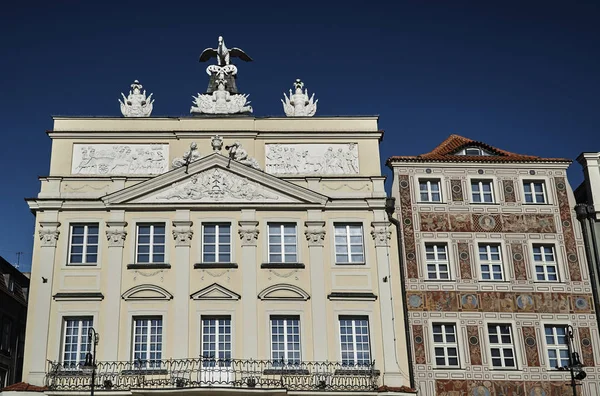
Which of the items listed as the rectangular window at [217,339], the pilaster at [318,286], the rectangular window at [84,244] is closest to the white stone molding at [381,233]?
the pilaster at [318,286]

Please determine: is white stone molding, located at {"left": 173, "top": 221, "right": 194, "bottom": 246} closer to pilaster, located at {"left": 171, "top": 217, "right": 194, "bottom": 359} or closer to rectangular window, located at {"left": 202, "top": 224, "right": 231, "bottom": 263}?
pilaster, located at {"left": 171, "top": 217, "right": 194, "bottom": 359}

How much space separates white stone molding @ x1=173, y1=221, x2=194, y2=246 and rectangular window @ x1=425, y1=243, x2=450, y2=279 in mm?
9289

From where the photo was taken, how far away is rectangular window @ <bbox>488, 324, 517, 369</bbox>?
1209 inches

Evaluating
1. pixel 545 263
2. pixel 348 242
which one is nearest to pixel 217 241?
pixel 348 242

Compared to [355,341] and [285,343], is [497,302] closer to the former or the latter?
[355,341]

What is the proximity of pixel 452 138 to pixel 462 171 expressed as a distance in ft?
9.81

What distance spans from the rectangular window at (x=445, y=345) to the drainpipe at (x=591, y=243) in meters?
5.66

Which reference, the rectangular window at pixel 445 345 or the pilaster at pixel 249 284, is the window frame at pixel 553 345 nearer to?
the rectangular window at pixel 445 345

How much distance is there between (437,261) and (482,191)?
3739 mm

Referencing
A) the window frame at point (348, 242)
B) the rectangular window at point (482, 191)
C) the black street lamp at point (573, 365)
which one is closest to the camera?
the black street lamp at point (573, 365)

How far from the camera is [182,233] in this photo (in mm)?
31688

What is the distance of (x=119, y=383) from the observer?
29.0 meters

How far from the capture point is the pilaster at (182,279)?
29875 millimetres

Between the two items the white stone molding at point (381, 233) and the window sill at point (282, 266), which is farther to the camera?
the white stone molding at point (381, 233)
